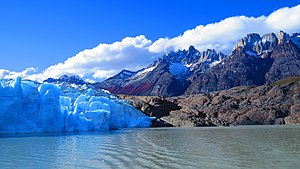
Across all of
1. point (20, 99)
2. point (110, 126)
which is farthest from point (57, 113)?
point (110, 126)

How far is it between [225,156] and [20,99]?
1170 inches

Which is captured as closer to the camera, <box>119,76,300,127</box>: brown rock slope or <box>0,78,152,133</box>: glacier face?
<box>0,78,152,133</box>: glacier face

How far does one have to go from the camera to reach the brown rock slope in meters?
90.2

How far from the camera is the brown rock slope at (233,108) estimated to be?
9016 cm

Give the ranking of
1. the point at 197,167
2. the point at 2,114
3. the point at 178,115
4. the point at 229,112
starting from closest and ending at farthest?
the point at 197,167 → the point at 2,114 → the point at 178,115 → the point at 229,112

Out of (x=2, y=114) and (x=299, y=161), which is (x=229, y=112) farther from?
(x=299, y=161)

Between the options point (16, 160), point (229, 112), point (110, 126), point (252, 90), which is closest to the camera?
point (16, 160)

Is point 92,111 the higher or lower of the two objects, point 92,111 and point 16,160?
the higher

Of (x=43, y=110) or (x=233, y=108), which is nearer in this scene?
(x=43, y=110)

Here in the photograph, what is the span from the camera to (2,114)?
41406 mm

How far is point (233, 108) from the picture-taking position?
103 metres

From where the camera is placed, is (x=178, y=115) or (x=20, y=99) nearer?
(x=20, y=99)

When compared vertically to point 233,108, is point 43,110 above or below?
below

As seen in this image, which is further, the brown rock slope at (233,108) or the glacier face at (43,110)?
the brown rock slope at (233,108)
